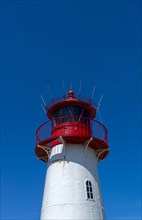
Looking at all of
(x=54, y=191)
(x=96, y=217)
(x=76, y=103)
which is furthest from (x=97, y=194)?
(x=76, y=103)

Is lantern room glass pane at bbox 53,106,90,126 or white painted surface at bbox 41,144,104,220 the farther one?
lantern room glass pane at bbox 53,106,90,126

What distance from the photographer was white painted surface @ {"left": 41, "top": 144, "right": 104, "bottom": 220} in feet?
46.8

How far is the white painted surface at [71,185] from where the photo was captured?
1426cm

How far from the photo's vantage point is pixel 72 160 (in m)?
16.0

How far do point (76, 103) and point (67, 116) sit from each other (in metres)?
1.34

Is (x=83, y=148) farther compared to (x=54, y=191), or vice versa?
(x=83, y=148)

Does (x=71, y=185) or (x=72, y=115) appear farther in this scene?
(x=72, y=115)

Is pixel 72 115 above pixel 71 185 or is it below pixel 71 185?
above

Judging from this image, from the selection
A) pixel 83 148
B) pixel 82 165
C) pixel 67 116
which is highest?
pixel 67 116

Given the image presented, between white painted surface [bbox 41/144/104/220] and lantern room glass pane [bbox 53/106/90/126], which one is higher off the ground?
lantern room glass pane [bbox 53/106/90/126]

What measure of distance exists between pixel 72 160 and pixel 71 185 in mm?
1647

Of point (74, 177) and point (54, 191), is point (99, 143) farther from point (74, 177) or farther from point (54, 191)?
point (54, 191)

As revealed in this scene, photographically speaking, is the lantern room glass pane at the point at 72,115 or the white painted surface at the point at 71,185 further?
the lantern room glass pane at the point at 72,115

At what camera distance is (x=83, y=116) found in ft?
59.3
